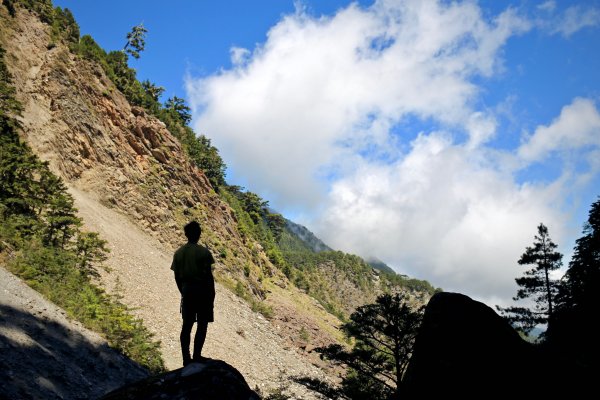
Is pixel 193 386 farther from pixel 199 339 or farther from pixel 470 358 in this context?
pixel 470 358

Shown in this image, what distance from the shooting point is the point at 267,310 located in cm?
4025

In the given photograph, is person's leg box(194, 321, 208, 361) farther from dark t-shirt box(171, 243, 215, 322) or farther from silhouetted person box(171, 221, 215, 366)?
dark t-shirt box(171, 243, 215, 322)

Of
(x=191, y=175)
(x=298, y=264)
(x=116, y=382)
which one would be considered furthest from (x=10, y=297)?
(x=298, y=264)

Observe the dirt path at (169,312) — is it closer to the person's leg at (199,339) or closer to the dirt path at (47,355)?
the dirt path at (47,355)

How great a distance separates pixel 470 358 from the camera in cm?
593

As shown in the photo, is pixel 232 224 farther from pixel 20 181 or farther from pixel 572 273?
pixel 572 273

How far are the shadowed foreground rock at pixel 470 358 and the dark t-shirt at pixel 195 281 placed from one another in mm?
3559

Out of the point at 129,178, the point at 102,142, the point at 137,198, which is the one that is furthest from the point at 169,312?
the point at 102,142

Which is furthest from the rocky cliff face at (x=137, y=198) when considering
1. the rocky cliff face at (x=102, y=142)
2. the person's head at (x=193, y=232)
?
the person's head at (x=193, y=232)

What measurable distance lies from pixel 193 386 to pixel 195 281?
1649 mm

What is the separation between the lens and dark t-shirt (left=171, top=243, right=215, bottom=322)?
19.9 ft

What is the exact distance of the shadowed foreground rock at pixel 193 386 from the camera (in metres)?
4.81

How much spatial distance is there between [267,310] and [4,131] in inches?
1104

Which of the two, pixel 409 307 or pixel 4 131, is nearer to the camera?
pixel 409 307
